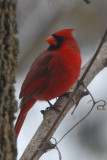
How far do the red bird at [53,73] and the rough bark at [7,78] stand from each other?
5.36ft

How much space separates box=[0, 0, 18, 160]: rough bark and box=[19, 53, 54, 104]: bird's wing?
1768mm

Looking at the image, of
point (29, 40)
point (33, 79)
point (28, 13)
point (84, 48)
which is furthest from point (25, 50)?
point (33, 79)

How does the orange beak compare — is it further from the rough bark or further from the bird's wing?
the rough bark

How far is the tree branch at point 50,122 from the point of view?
5.49 ft

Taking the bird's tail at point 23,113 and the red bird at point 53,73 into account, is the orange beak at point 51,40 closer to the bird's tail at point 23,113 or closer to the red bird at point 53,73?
the red bird at point 53,73

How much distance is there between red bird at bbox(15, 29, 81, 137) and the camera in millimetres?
2971

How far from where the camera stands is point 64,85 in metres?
2.93

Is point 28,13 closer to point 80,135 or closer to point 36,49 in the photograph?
point 36,49

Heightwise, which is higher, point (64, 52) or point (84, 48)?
point (84, 48)

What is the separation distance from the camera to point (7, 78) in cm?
122

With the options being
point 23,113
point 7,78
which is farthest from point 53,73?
point 7,78

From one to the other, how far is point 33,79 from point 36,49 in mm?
1913

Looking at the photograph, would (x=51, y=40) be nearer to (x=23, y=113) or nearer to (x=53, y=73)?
(x=53, y=73)

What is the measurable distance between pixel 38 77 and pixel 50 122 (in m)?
0.97
